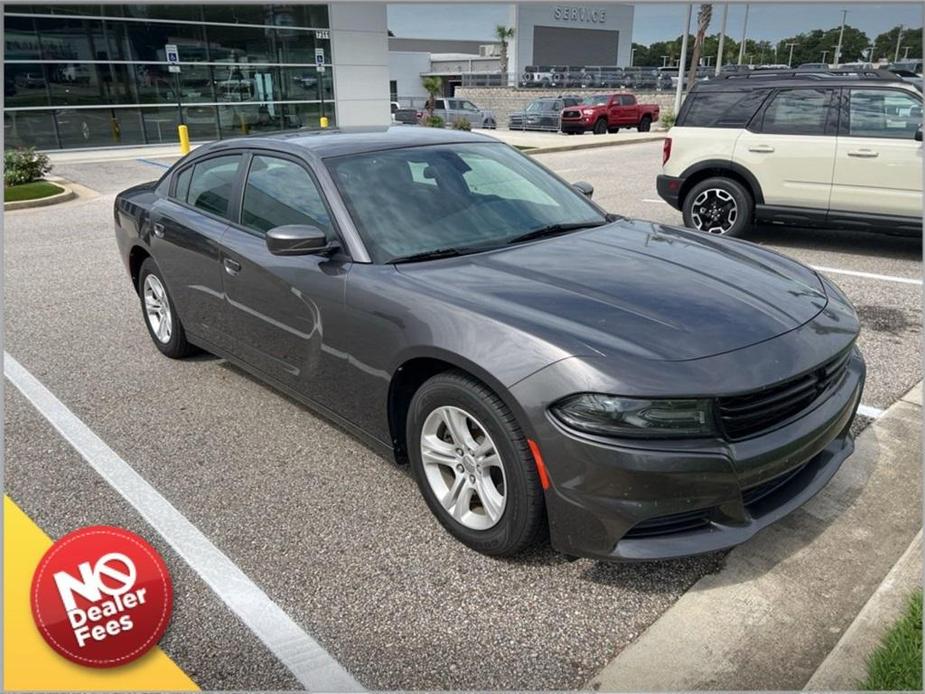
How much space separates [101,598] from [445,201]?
89.1 inches

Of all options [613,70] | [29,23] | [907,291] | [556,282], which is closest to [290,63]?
[29,23]

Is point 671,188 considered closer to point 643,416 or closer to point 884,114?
point 884,114

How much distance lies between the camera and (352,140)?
3.85 m

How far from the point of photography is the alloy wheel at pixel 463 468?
8.95 ft

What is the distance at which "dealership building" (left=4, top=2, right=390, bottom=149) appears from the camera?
19.7 m

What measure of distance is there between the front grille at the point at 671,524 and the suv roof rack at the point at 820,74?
6.68m

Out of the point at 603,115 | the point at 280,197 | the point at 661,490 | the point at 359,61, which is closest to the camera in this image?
the point at 661,490

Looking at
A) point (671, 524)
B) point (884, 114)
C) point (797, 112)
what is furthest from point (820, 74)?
point (671, 524)

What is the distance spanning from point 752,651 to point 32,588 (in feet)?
8.50

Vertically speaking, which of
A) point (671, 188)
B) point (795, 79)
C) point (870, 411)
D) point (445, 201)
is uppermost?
point (795, 79)

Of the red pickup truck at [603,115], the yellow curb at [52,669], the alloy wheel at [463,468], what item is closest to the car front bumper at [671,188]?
the alloy wheel at [463,468]

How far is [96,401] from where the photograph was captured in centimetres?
442

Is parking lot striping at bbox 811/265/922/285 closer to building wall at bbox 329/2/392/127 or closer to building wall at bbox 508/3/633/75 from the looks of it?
building wall at bbox 329/2/392/127

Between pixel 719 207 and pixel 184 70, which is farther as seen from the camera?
pixel 184 70
